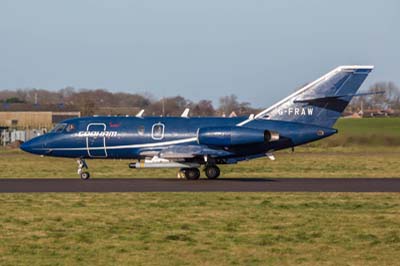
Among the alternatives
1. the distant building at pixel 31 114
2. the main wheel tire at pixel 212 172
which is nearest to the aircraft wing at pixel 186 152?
the main wheel tire at pixel 212 172

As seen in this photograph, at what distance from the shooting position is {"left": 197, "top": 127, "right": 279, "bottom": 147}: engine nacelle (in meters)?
40.3

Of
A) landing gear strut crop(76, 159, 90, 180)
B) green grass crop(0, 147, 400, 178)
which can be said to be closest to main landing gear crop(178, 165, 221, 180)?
Answer: green grass crop(0, 147, 400, 178)

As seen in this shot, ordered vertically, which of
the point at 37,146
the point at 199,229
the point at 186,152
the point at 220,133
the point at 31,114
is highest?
the point at 31,114

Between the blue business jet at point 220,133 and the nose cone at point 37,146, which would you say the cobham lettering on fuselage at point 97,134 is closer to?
the blue business jet at point 220,133

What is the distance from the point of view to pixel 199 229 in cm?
2306

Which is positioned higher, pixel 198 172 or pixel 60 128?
pixel 60 128

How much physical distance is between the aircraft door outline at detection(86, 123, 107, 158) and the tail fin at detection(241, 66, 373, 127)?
8857 mm

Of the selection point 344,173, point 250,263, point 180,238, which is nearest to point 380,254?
point 250,263

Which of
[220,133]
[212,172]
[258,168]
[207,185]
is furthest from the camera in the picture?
[258,168]

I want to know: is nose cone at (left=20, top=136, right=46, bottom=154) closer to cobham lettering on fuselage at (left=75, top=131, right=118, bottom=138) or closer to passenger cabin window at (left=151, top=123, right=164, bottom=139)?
cobham lettering on fuselage at (left=75, top=131, right=118, bottom=138)

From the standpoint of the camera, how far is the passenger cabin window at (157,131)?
42031mm

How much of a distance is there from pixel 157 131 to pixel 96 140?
9.83ft

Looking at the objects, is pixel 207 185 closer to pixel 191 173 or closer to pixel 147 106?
pixel 191 173

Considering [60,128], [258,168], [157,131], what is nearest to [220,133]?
[157,131]
